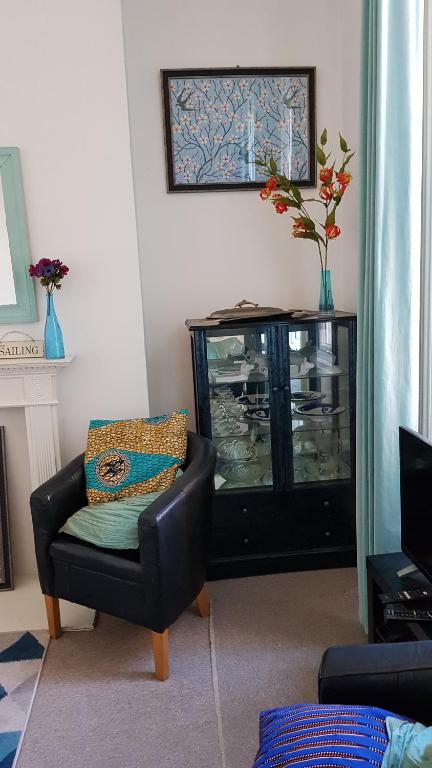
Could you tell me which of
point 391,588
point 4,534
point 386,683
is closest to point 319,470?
point 391,588

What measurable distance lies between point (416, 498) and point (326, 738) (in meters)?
0.89

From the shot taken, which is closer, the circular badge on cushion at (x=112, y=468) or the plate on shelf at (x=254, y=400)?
the circular badge on cushion at (x=112, y=468)

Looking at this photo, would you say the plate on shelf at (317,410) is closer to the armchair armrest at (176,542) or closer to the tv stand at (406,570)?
the armchair armrest at (176,542)

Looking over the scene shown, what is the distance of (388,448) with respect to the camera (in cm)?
235

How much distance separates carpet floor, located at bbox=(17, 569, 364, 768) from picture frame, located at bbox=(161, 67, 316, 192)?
203 cm

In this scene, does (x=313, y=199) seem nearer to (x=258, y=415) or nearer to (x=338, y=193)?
(x=338, y=193)

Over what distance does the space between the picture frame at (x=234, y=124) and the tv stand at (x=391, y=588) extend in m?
1.96

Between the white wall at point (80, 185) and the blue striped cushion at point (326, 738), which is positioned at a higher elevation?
the white wall at point (80, 185)

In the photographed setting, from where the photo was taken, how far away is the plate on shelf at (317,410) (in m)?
3.14

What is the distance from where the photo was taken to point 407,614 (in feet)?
6.43

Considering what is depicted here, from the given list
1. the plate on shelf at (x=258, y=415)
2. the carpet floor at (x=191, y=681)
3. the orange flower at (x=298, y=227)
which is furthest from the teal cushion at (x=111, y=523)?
the orange flower at (x=298, y=227)

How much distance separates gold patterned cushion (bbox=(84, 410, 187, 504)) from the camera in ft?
8.89

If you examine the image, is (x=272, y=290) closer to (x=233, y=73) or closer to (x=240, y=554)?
(x=233, y=73)

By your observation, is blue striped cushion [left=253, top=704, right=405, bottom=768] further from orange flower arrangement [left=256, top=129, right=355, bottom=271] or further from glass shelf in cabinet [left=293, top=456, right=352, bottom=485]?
orange flower arrangement [left=256, top=129, right=355, bottom=271]
